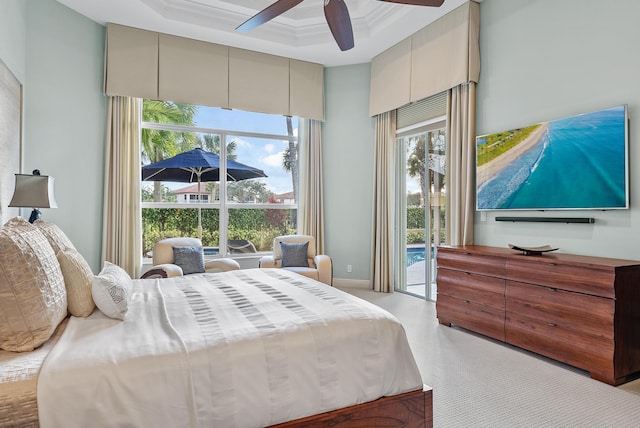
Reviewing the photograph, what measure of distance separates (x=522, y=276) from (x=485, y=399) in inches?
44.9

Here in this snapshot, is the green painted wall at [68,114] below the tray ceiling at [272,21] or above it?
below

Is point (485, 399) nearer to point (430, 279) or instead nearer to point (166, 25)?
point (430, 279)

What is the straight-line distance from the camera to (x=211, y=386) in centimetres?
138

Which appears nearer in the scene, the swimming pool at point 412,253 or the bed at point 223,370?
the bed at point 223,370

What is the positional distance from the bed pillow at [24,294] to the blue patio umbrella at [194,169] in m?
3.44

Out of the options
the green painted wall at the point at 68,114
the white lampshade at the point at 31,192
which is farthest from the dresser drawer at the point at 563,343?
the green painted wall at the point at 68,114

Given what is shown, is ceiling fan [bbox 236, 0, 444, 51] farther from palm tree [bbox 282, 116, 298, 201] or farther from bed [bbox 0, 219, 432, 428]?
palm tree [bbox 282, 116, 298, 201]

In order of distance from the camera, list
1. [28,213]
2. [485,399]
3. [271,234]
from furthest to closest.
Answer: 1. [271,234]
2. [28,213]
3. [485,399]

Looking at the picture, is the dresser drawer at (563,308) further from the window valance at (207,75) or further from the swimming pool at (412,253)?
the window valance at (207,75)

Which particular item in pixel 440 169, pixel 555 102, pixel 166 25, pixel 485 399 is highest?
pixel 166 25

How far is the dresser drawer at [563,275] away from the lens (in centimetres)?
248

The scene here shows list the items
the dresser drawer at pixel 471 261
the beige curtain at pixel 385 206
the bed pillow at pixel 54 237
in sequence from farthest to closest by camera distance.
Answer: the beige curtain at pixel 385 206 < the dresser drawer at pixel 471 261 < the bed pillow at pixel 54 237

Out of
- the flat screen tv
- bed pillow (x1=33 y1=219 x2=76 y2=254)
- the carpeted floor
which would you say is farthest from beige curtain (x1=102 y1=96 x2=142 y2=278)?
the flat screen tv

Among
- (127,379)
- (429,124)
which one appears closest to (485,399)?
(127,379)
